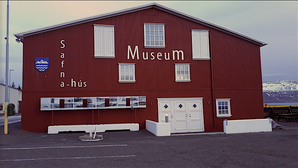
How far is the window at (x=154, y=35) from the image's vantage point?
1997 cm

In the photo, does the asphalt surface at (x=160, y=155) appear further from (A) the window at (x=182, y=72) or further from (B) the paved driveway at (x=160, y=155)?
(A) the window at (x=182, y=72)

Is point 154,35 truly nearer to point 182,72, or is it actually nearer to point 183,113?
point 182,72

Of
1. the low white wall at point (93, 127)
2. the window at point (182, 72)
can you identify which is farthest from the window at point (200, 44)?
the low white wall at point (93, 127)

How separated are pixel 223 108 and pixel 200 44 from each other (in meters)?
5.47

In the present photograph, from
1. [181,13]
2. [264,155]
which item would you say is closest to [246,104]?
[181,13]

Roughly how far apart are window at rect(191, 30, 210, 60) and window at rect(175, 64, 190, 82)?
112 centimetres

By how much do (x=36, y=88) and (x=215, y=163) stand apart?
46.7 ft

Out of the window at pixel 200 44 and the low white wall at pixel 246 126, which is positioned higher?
the window at pixel 200 44

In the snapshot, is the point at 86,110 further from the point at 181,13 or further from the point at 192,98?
the point at 181,13

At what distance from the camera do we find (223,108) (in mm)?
20656

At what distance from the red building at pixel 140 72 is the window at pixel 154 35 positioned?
3.1 inches

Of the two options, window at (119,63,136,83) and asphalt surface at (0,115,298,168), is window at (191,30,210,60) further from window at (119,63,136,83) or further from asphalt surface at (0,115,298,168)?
asphalt surface at (0,115,298,168)

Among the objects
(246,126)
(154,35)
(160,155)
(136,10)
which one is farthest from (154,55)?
(160,155)

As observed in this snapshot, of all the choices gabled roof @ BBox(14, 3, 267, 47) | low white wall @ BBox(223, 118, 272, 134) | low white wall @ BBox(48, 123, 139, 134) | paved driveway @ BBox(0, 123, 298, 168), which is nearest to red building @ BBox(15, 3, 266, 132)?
gabled roof @ BBox(14, 3, 267, 47)
